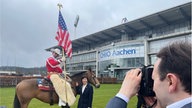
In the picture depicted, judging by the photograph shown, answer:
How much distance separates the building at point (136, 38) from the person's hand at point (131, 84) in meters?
40.8

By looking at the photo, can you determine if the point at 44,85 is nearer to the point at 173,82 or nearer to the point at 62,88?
the point at 62,88

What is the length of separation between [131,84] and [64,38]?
346 inches

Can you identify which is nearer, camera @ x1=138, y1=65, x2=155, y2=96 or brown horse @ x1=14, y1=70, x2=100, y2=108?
camera @ x1=138, y1=65, x2=155, y2=96

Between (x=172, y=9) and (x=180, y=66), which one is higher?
(x=172, y=9)

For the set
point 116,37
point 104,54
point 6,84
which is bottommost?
point 6,84

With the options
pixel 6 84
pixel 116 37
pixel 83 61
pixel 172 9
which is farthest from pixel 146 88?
pixel 83 61

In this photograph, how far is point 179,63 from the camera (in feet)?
3.98

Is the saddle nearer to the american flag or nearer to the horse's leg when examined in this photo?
the horse's leg

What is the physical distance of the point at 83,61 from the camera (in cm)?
7181

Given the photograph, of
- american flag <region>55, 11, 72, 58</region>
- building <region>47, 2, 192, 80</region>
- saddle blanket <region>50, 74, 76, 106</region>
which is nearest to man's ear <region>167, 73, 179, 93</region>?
saddle blanket <region>50, 74, 76, 106</region>

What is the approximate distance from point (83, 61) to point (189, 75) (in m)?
70.7

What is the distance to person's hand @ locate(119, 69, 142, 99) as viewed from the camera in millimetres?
1440

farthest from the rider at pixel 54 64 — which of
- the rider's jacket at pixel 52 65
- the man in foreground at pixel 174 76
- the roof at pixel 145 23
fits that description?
the roof at pixel 145 23

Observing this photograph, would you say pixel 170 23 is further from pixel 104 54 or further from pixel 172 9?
pixel 104 54
